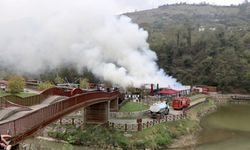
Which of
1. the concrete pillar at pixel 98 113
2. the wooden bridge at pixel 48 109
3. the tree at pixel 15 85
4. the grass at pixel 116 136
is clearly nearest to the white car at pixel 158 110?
the grass at pixel 116 136

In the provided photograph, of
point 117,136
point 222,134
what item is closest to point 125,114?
point 117,136

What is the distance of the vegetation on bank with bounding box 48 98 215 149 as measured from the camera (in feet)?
147

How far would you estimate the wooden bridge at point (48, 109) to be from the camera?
Answer: 25297mm

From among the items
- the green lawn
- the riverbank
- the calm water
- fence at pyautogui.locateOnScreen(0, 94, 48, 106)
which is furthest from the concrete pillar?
the riverbank

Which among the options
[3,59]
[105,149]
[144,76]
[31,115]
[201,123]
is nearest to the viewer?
[31,115]

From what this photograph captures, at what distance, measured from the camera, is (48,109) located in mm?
30375

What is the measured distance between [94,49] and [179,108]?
22.9m

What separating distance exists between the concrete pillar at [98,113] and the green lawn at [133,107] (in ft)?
21.5

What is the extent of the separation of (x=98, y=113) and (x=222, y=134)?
1640 centimetres

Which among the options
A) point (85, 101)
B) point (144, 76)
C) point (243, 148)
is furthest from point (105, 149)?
point (144, 76)

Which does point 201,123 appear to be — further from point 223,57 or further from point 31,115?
point 223,57

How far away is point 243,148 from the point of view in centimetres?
4662

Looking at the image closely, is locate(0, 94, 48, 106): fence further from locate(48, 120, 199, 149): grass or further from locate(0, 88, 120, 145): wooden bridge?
locate(48, 120, 199, 149): grass

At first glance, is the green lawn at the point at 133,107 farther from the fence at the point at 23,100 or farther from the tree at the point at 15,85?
the tree at the point at 15,85
